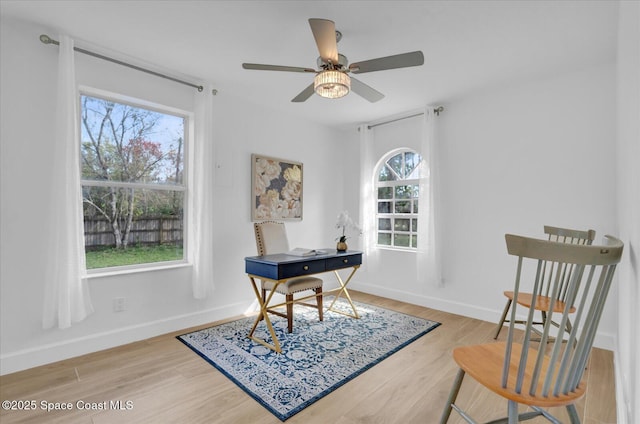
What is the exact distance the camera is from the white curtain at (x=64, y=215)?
2.33 m

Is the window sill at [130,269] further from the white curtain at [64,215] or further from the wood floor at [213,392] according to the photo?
the wood floor at [213,392]

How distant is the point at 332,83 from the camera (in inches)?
84.4

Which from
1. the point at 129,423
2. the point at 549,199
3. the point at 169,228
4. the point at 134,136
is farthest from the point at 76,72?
the point at 549,199

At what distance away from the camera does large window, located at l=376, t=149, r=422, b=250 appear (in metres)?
4.19

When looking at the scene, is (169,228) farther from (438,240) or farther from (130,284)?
(438,240)

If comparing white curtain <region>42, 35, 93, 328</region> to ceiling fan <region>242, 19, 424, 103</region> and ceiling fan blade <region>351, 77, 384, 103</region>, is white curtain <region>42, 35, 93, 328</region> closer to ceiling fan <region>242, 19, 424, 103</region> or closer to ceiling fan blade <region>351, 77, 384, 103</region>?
ceiling fan <region>242, 19, 424, 103</region>

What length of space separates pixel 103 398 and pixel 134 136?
215 cm

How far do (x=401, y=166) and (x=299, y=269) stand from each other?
2328 mm

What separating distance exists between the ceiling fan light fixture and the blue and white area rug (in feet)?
6.62

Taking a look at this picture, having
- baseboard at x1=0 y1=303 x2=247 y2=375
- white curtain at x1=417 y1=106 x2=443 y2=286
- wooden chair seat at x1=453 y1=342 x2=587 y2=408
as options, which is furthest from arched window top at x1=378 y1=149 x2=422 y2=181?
wooden chair seat at x1=453 y1=342 x2=587 y2=408

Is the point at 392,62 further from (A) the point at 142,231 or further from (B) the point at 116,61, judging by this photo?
(A) the point at 142,231

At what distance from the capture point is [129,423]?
1.75 meters

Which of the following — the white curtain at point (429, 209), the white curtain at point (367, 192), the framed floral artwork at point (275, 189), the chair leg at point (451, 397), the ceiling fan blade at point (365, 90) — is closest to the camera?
the chair leg at point (451, 397)

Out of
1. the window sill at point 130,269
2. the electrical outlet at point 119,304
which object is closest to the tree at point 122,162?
the window sill at point 130,269
